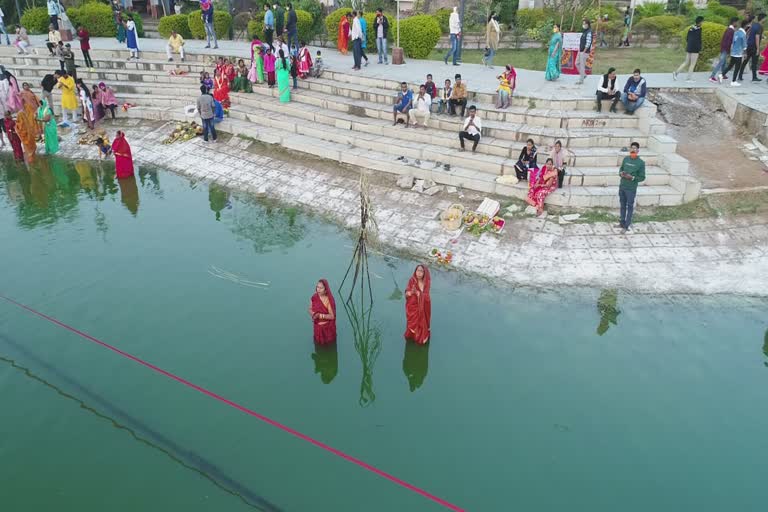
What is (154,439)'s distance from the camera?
6.85 meters

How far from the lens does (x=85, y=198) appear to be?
42.8ft

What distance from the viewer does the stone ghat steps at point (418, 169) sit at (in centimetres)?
1121

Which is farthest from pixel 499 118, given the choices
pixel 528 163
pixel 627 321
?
pixel 627 321

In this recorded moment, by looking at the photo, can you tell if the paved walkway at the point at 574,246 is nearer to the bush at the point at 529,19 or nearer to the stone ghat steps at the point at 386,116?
the stone ghat steps at the point at 386,116

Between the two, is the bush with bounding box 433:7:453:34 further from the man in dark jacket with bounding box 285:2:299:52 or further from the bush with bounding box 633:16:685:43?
the man in dark jacket with bounding box 285:2:299:52

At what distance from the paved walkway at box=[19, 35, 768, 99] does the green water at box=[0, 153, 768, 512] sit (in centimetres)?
664

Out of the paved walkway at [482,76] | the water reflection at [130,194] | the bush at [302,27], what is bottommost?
the water reflection at [130,194]

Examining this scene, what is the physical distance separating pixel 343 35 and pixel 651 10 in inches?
479

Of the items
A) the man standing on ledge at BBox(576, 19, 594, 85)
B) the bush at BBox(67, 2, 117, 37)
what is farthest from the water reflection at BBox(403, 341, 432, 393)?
the bush at BBox(67, 2, 117, 37)

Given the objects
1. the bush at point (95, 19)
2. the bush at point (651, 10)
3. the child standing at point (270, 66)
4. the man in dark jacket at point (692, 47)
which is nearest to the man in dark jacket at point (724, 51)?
the man in dark jacket at point (692, 47)

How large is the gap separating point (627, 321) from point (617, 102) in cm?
623

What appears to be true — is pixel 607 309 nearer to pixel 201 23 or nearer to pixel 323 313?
pixel 323 313

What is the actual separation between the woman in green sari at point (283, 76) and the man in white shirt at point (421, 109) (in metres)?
3.74

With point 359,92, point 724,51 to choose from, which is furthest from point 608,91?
point 359,92
